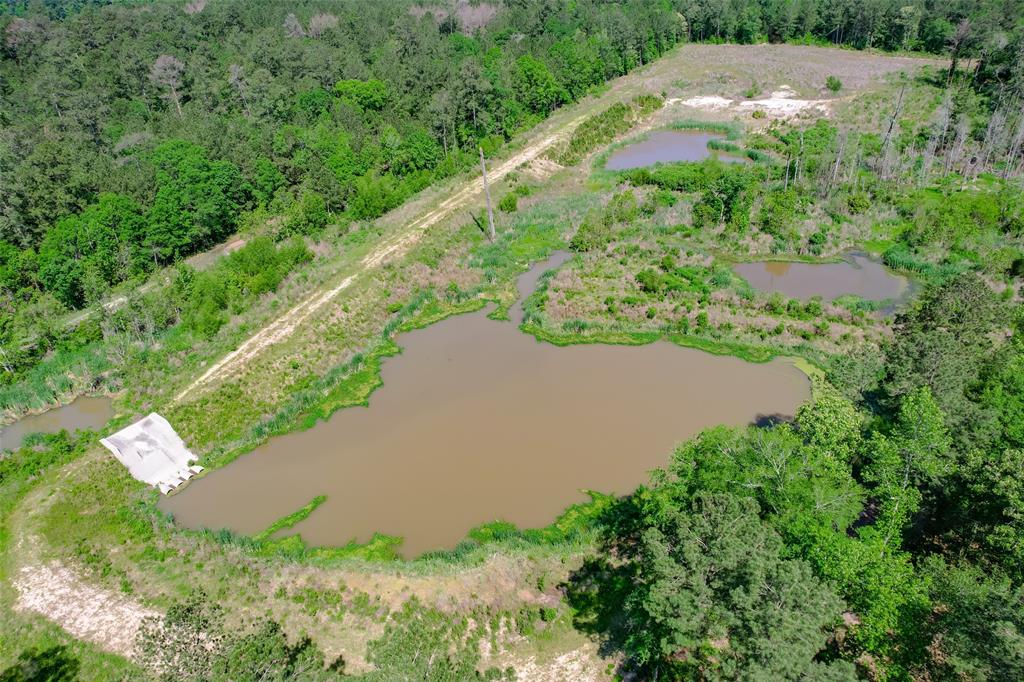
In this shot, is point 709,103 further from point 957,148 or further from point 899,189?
point 899,189

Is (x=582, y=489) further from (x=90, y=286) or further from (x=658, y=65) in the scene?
(x=658, y=65)

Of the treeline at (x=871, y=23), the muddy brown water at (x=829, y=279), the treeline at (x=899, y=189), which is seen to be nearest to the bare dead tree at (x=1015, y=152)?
the treeline at (x=899, y=189)

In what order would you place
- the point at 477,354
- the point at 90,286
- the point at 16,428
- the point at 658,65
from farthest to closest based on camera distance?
the point at 658,65, the point at 90,286, the point at 477,354, the point at 16,428

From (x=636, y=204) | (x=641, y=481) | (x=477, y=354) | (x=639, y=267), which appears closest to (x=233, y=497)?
(x=477, y=354)

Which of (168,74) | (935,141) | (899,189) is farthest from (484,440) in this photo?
(168,74)

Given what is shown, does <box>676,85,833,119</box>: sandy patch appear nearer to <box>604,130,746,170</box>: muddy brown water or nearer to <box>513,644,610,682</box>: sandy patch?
<box>604,130,746,170</box>: muddy brown water

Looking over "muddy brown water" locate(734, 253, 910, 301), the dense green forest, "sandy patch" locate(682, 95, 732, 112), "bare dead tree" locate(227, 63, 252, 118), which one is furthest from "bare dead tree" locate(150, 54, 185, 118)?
"muddy brown water" locate(734, 253, 910, 301)
